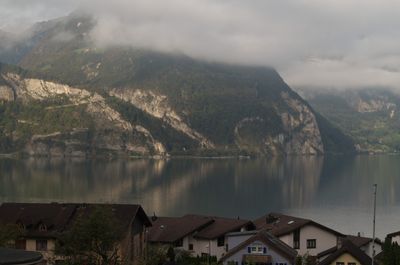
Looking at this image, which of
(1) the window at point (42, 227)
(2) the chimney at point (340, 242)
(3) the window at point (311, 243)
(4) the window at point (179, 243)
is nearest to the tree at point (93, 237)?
(1) the window at point (42, 227)

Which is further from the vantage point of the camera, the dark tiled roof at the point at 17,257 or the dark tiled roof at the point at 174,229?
the dark tiled roof at the point at 174,229

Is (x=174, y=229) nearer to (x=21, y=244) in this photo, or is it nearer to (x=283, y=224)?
(x=283, y=224)

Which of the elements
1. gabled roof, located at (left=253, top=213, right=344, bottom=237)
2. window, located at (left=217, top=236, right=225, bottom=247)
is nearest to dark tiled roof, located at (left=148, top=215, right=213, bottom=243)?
window, located at (left=217, top=236, right=225, bottom=247)

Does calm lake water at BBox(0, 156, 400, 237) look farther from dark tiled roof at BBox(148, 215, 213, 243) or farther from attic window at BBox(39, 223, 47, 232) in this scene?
attic window at BBox(39, 223, 47, 232)

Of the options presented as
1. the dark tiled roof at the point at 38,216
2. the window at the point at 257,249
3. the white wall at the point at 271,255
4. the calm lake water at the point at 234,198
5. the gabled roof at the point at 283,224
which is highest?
the dark tiled roof at the point at 38,216

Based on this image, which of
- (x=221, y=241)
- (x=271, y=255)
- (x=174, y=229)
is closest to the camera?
(x=271, y=255)

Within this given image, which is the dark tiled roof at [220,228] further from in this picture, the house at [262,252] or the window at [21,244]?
the window at [21,244]

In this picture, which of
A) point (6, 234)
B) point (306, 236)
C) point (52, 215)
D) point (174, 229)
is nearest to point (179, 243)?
point (174, 229)
